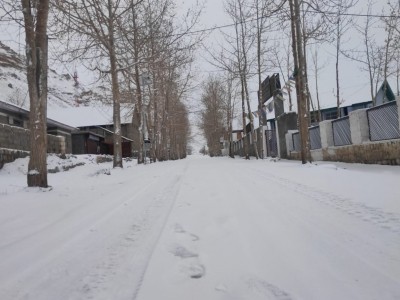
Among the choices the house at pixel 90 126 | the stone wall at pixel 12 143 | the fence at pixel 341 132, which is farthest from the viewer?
the house at pixel 90 126

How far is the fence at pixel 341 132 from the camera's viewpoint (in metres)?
13.1

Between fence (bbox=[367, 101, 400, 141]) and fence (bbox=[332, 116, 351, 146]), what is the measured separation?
153 centimetres

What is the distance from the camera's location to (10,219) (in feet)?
16.4

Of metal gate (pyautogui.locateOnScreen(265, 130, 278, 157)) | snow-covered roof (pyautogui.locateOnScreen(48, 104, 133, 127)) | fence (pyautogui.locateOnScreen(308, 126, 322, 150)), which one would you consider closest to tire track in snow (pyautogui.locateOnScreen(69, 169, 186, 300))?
fence (pyautogui.locateOnScreen(308, 126, 322, 150))

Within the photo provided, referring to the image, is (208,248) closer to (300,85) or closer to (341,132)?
(341,132)

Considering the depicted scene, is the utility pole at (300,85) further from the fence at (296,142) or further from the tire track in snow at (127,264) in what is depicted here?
the tire track in snow at (127,264)

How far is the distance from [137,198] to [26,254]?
11.1 ft

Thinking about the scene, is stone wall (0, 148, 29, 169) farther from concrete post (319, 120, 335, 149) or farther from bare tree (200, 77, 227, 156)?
bare tree (200, 77, 227, 156)

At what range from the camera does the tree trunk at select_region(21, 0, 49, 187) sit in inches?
323

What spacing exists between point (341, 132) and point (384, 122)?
3.06 metres

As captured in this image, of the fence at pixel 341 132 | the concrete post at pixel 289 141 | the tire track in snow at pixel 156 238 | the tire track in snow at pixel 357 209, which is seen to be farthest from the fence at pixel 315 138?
the tire track in snow at pixel 156 238

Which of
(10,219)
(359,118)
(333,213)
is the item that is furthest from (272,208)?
(359,118)

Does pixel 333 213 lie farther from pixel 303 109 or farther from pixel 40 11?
pixel 303 109

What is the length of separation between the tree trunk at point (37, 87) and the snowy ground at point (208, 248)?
2123 millimetres
